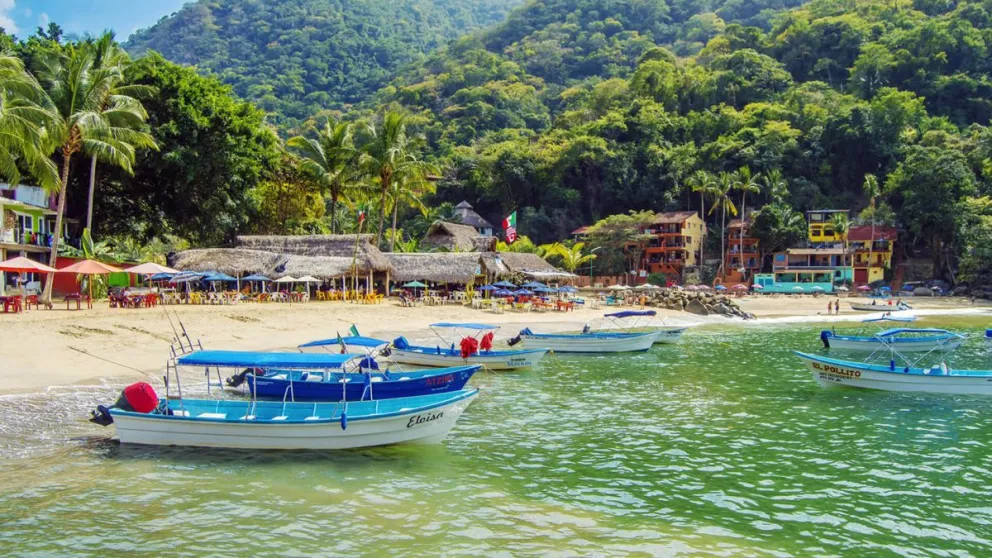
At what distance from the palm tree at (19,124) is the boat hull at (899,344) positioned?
98.5ft

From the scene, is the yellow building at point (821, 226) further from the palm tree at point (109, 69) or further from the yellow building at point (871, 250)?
the palm tree at point (109, 69)

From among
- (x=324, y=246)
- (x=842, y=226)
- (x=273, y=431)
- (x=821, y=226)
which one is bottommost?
(x=273, y=431)

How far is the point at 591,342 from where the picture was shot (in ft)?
91.1

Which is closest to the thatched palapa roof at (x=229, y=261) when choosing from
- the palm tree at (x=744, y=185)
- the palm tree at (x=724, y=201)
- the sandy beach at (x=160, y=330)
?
the sandy beach at (x=160, y=330)

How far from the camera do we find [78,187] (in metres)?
40.8

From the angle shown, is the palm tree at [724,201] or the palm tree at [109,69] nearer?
the palm tree at [109,69]

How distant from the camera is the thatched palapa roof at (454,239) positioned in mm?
56403

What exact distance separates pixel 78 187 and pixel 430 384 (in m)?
34.1

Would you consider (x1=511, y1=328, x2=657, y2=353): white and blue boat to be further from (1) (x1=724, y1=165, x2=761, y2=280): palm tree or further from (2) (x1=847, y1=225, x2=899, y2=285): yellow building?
(2) (x1=847, y1=225, x2=899, y2=285): yellow building

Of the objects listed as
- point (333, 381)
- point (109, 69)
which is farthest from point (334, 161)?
point (333, 381)

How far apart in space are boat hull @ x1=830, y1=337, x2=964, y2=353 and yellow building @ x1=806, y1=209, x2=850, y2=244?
4328 centimetres

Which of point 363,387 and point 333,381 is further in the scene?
point 333,381

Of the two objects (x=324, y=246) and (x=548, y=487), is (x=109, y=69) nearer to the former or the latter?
(x=324, y=246)

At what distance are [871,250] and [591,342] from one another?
52.2 meters
